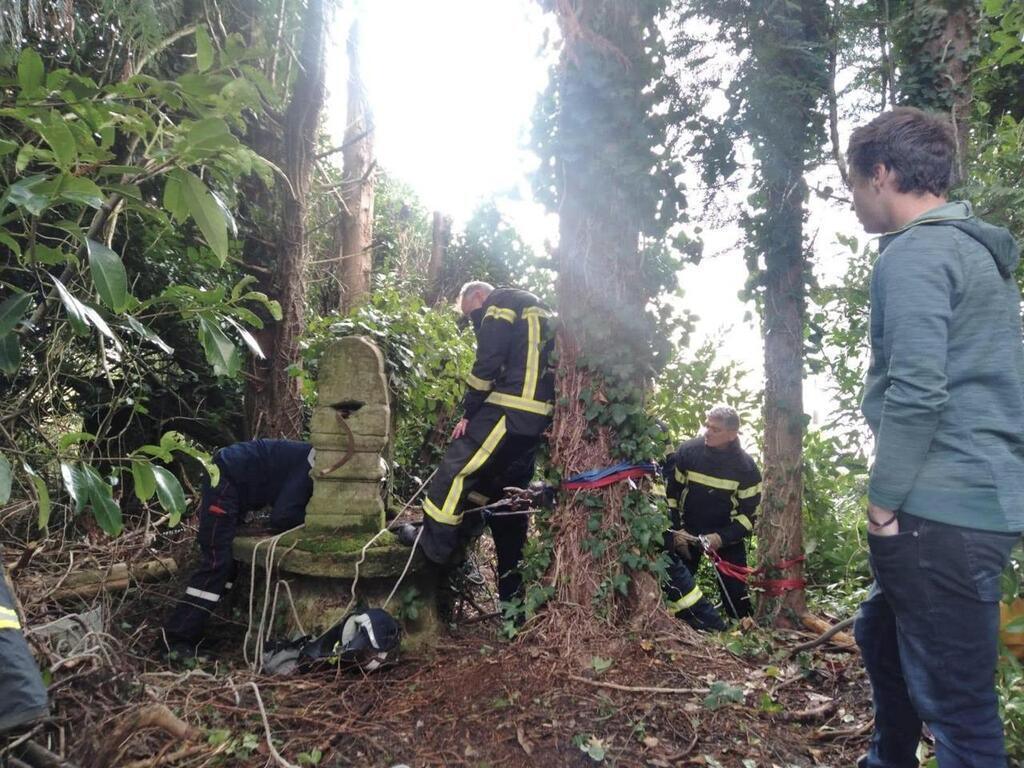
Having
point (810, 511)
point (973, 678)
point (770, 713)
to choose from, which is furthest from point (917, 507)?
point (810, 511)

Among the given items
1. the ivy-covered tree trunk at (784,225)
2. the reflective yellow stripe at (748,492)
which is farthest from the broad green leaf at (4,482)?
the reflective yellow stripe at (748,492)

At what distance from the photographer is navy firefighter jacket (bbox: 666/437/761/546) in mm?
5910

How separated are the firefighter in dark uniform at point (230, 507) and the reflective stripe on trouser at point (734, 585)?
316cm

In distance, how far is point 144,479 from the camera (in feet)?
6.84

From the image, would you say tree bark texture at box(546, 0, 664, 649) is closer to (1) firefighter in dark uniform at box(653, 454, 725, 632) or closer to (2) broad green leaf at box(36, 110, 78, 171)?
(1) firefighter in dark uniform at box(653, 454, 725, 632)

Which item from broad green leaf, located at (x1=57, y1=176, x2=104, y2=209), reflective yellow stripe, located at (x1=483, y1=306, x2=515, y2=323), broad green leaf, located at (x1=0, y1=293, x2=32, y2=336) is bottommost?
broad green leaf, located at (x1=0, y1=293, x2=32, y2=336)

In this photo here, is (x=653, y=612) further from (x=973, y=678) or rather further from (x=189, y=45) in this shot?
(x=189, y=45)

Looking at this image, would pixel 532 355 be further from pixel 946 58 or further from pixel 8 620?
pixel 946 58

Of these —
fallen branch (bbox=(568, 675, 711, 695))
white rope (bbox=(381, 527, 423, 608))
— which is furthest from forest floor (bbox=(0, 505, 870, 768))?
white rope (bbox=(381, 527, 423, 608))

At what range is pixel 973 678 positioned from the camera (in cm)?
198

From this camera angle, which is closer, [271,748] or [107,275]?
[107,275]

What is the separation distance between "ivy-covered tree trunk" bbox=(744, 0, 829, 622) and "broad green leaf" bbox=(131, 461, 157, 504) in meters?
3.90

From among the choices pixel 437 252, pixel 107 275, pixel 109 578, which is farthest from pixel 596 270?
pixel 437 252

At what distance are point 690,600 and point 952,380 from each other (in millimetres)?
3125
